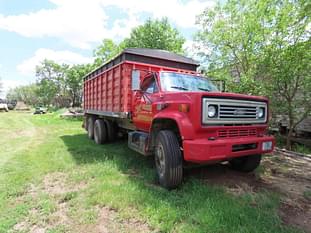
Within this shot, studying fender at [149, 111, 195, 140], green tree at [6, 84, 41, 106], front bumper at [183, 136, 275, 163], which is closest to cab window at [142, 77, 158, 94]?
fender at [149, 111, 195, 140]

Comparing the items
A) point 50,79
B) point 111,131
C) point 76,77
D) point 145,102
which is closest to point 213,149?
point 145,102

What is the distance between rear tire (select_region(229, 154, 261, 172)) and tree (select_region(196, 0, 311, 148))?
3.59 metres

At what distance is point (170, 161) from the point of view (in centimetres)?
358

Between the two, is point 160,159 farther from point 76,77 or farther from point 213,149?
point 76,77

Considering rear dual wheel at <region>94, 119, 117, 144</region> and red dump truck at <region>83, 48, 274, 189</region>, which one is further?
rear dual wheel at <region>94, 119, 117, 144</region>

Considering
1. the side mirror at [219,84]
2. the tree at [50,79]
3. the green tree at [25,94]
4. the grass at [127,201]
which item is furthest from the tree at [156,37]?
the green tree at [25,94]

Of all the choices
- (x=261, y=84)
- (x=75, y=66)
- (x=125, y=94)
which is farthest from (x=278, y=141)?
(x=75, y=66)

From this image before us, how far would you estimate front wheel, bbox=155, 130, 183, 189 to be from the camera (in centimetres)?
357

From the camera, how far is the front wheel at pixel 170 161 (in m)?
3.57

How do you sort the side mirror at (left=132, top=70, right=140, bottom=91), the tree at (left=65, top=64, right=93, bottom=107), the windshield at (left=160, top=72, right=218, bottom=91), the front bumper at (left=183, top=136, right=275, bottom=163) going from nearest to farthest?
the front bumper at (left=183, top=136, right=275, bottom=163) → the windshield at (left=160, top=72, right=218, bottom=91) → the side mirror at (left=132, top=70, right=140, bottom=91) → the tree at (left=65, top=64, right=93, bottom=107)

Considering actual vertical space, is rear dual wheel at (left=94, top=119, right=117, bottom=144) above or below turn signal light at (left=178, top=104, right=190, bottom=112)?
below

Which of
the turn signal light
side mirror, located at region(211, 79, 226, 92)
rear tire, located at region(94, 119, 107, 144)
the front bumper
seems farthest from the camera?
rear tire, located at region(94, 119, 107, 144)

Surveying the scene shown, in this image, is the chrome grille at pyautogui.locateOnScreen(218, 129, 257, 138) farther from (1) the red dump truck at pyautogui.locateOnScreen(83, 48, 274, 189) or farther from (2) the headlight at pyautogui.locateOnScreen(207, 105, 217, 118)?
(2) the headlight at pyautogui.locateOnScreen(207, 105, 217, 118)

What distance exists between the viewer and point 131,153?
6.29 meters
